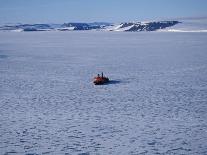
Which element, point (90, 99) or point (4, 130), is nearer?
point (4, 130)

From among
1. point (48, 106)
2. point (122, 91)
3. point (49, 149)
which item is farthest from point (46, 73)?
point (49, 149)

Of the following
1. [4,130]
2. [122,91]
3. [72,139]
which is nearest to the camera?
[72,139]

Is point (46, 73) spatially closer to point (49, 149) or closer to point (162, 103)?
point (162, 103)

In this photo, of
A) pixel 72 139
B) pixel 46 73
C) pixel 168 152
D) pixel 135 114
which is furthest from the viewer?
pixel 46 73

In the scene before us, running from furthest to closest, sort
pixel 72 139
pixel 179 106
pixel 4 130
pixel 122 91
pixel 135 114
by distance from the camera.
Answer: pixel 122 91 → pixel 179 106 → pixel 135 114 → pixel 4 130 → pixel 72 139

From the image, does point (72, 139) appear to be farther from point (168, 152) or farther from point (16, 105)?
point (16, 105)

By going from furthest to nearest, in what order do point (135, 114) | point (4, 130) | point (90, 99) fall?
1. point (90, 99)
2. point (135, 114)
3. point (4, 130)

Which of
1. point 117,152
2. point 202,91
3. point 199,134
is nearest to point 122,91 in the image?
point 202,91

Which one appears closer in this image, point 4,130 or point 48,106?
point 4,130
